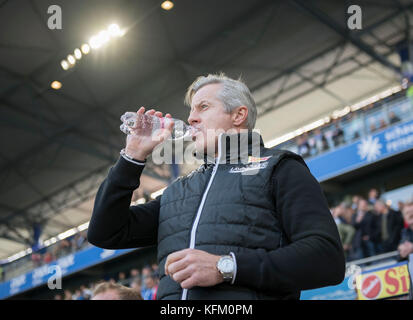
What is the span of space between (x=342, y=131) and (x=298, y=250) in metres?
9.54

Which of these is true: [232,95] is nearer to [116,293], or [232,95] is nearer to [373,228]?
[116,293]

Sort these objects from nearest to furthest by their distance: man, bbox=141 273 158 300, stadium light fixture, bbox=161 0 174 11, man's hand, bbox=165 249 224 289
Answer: man's hand, bbox=165 249 224 289 → man, bbox=141 273 158 300 → stadium light fixture, bbox=161 0 174 11

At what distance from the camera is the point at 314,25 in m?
11.6

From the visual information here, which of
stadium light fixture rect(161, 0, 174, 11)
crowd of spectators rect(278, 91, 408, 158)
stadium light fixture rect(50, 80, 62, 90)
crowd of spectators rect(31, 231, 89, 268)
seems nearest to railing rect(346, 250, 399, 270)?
crowd of spectators rect(278, 91, 408, 158)

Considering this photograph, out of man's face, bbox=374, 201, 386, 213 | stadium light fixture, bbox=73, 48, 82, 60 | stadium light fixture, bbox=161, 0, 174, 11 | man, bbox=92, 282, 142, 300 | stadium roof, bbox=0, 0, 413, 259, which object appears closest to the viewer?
man, bbox=92, 282, 142, 300

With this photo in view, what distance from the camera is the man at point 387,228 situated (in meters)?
7.64

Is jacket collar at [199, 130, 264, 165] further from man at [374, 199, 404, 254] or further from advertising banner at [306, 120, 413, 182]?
advertising banner at [306, 120, 413, 182]

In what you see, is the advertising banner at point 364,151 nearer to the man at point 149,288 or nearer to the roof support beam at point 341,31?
the roof support beam at point 341,31

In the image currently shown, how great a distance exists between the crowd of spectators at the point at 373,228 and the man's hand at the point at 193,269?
6325 millimetres

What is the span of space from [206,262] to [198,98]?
0.75 meters

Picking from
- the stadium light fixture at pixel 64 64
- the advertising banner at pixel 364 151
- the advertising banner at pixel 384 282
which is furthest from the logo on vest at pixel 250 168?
the stadium light fixture at pixel 64 64

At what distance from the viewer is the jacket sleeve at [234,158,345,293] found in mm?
1340
